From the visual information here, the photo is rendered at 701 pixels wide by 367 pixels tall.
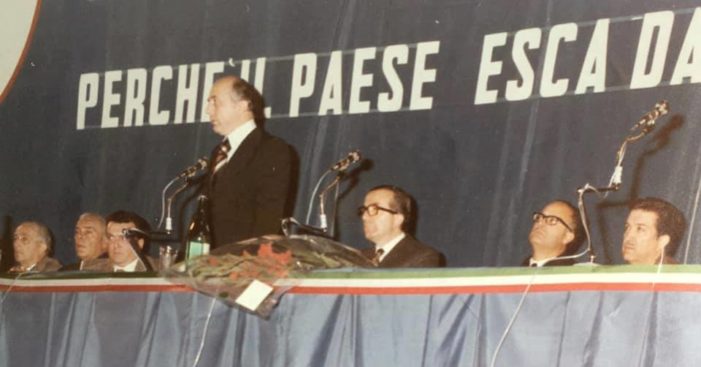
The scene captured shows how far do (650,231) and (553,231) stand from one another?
1.75ft

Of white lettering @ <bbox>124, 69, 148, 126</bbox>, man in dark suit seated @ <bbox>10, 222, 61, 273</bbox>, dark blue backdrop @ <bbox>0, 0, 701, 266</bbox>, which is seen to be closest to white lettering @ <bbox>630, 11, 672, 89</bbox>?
dark blue backdrop @ <bbox>0, 0, 701, 266</bbox>

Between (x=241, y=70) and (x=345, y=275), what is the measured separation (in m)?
3.32

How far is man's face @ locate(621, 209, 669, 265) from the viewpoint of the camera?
4605mm

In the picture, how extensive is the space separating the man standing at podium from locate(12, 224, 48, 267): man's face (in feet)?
6.87

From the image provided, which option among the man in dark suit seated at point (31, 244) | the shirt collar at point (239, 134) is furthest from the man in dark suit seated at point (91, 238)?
the shirt collar at point (239, 134)

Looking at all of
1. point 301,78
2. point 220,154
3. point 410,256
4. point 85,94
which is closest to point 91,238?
point 85,94

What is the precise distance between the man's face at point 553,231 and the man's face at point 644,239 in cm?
44

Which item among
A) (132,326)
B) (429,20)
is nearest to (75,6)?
(429,20)

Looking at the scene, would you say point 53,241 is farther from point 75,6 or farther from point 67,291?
point 67,291

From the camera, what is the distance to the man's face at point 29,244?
6.64 m

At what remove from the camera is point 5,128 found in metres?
7.54

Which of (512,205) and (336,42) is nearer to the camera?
(512,205)

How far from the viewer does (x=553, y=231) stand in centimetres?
505

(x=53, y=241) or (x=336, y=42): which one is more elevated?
(x=336, y=42)
